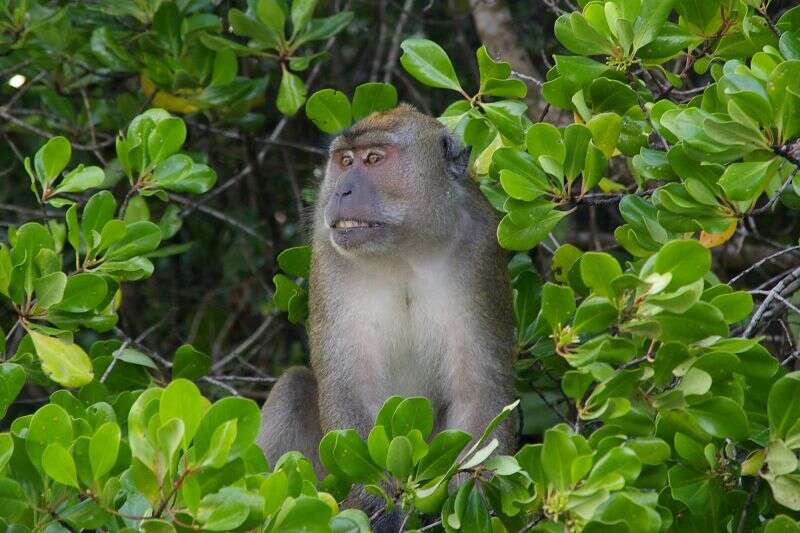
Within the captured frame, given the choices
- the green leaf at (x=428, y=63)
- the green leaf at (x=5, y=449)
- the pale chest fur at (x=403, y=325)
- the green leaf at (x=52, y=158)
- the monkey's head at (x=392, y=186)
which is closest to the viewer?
the green leaf at (x=5, y=449)

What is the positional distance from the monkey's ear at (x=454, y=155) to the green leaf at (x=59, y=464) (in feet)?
8.12

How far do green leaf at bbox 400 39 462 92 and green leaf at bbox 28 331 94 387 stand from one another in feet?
5.27

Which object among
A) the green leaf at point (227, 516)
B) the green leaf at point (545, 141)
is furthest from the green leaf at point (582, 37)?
the green leaf at point (227, 516)

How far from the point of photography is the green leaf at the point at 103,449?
296 cm

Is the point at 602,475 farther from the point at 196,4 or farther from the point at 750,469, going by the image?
the point at 196,4

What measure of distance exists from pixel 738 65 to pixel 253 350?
3.97m

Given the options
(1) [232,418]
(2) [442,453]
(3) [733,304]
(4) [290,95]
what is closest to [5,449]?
(1) [232,418]

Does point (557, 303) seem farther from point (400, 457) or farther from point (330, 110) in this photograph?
point (330, 110)

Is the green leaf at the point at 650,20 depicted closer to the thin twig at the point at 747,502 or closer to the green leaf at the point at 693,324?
the green leaf at the point at 693,324

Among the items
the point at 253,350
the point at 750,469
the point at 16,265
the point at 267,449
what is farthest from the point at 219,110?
the point at 750,469

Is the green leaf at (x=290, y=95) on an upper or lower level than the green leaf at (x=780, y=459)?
lower

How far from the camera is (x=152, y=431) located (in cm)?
287

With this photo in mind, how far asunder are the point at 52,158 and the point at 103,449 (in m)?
1.71

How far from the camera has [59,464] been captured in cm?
293
